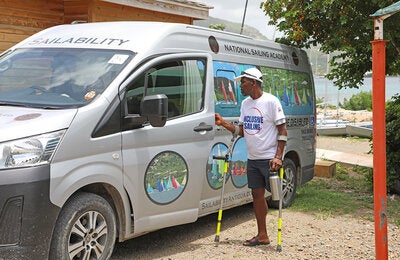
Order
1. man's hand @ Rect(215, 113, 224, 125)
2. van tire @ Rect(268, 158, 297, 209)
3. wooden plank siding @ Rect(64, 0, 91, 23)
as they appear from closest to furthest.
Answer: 1. man's hand @ Rect(215, 113, 224, 125)
2. van tire @ Rect(268, 158, 297, 209)
3. wooden plank siding @ Rect(64, 0, 91, 23)

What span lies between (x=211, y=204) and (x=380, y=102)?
2.54 meters

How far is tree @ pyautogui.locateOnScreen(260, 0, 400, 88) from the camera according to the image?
8.40 meters

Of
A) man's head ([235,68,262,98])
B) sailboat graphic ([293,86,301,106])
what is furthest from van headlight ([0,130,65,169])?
sailboat graphic ([293,86,301,106])

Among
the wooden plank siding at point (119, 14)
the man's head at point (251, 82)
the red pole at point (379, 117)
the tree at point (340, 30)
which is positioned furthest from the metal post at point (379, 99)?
the wooden plank siding at point (119, 14)

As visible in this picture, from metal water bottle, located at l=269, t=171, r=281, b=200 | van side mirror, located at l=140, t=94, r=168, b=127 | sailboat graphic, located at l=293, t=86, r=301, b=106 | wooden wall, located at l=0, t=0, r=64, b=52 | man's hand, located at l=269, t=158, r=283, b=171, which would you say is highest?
wooden wall, located at l=0, t=0, r=64, b=52

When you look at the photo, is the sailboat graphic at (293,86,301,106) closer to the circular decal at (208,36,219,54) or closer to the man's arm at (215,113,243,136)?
the circular decal at (208,36,219,54)

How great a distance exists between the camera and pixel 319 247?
5.83 meters

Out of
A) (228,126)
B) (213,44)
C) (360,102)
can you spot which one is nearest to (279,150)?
(228,126)

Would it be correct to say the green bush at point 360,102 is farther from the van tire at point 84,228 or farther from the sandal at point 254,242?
the van tire at point 84,228

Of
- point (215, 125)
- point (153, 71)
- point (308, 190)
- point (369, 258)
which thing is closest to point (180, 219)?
point (215, 125)

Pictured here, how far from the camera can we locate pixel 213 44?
6.11 metres

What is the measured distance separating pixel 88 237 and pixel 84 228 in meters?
0.10

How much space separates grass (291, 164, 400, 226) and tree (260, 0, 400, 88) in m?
1.90

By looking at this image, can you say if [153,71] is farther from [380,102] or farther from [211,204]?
[380,102]
